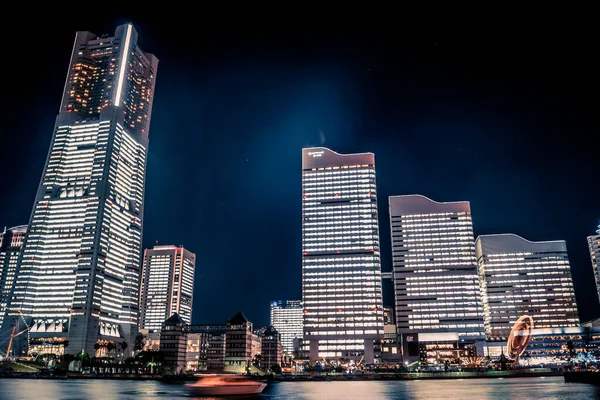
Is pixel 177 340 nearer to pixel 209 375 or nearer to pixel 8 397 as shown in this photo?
pixel 209 375

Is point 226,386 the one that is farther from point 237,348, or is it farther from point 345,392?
point 237,348

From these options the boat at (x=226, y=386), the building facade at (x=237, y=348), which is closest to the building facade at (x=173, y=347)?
the building facade at (x=237, y=348)

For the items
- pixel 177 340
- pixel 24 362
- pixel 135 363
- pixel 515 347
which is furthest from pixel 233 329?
pixel 515 347

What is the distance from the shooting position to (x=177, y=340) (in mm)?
195250

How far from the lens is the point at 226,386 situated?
94688 millimetres

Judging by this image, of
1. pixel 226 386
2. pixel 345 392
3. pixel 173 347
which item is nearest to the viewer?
pixel 345 392

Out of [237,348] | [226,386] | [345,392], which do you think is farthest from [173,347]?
[345,392]

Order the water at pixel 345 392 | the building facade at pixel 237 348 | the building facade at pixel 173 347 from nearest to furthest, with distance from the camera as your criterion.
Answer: the water at pixel 345 392, the building facade at pixel 237 348, the building facade at pixel 173 347

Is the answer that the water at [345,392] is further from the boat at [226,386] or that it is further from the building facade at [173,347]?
the building facade at [173,347]

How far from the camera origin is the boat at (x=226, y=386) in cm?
9369

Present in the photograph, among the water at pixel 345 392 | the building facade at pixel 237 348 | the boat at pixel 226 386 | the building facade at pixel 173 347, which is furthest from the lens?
the building facade at pixel 173 347

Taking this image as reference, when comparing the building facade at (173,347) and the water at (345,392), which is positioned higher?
the building facade at (173,347)

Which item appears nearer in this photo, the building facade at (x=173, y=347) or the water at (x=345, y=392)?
the water at (x=345, y=392)

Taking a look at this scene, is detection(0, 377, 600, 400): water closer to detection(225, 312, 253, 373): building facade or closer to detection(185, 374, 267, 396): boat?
detection(185, 374, 267, 396): boat
